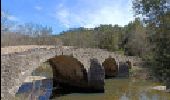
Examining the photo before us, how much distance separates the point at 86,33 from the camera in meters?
63.5

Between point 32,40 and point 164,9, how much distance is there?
27881mm

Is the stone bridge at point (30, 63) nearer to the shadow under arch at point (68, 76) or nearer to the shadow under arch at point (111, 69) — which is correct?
the shadow under arch at point (68, 76)

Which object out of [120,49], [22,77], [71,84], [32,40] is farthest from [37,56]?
[120,49]

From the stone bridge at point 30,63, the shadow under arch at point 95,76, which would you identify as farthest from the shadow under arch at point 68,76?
the stone bridge at point 30,63

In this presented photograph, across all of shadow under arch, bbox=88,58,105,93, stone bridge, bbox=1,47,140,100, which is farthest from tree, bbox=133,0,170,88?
shadow under arch, bbox=88,58,105,93

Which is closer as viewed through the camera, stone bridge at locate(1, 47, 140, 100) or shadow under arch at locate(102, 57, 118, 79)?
stone bridge at locate(1, 47, 140, 100)

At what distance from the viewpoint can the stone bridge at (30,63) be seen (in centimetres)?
1445

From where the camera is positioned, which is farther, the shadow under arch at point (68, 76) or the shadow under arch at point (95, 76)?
the shadow under arch at point (68, 76)

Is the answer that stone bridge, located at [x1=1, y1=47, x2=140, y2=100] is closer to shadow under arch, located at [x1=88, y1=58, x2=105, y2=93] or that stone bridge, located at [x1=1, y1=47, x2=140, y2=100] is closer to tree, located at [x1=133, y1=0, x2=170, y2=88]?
shadow under arch, located at [x1=88, y1=58, x2=105, y2=93]

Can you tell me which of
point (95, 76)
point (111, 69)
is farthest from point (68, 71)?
point (111, 69)

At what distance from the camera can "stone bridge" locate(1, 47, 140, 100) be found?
47.4 feet

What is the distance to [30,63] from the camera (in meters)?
19.1

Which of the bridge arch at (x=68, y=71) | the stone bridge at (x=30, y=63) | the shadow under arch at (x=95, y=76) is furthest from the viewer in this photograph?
the bridge arch at (x=68, y=71)

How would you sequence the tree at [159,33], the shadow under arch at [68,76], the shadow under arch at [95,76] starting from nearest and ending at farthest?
the tree at [159,33]
the shadow under arch at [95,76]
the shadow under arch at [68,76]
